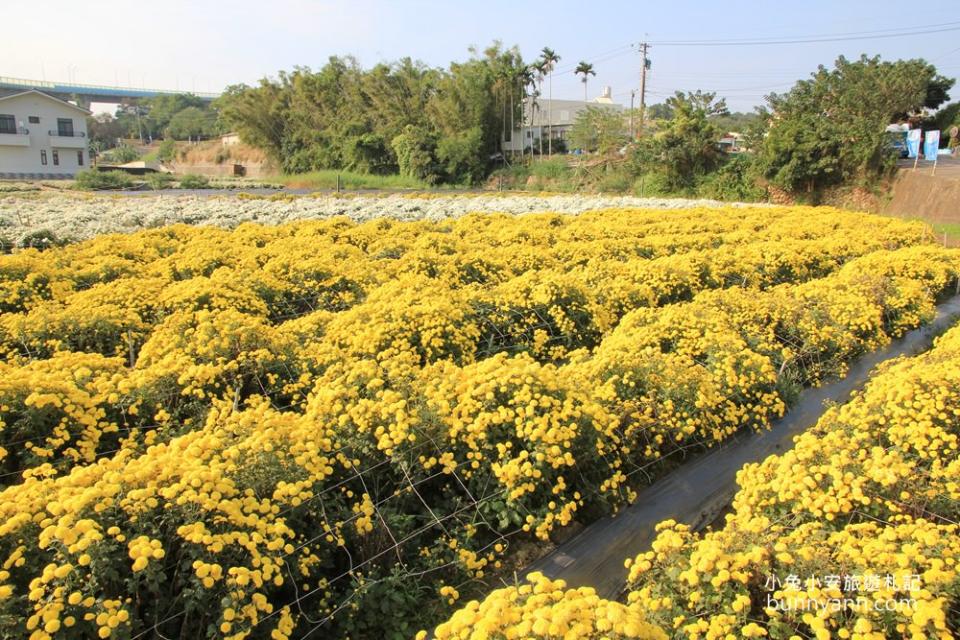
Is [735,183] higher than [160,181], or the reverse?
[160,181]

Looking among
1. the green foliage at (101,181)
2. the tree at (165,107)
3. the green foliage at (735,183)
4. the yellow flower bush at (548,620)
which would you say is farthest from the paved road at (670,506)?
the tree at (165,107)

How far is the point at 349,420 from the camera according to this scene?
422 cm

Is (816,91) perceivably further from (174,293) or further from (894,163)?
(174,293)

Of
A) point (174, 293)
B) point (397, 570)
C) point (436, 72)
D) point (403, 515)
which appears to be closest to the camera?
point (397, 570)

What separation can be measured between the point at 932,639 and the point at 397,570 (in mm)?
2545

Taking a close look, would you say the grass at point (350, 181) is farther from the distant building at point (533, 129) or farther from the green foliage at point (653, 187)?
the green foliage at point (653, 187)

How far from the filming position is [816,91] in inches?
1154

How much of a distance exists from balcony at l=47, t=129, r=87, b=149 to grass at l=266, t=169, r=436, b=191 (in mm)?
16230

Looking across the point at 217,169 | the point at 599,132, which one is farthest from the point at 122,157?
the point at 599,132

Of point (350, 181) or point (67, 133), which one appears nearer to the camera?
point (350, 181)

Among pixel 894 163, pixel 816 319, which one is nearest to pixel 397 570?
pixel 816 319

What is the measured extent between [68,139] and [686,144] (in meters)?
47.2

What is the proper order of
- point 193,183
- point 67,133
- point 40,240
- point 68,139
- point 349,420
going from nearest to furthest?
point 349,420, point 40,240, point 193,183, point 68,139, point 67,133

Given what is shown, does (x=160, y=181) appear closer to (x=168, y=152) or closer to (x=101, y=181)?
(x=101, y=181)
